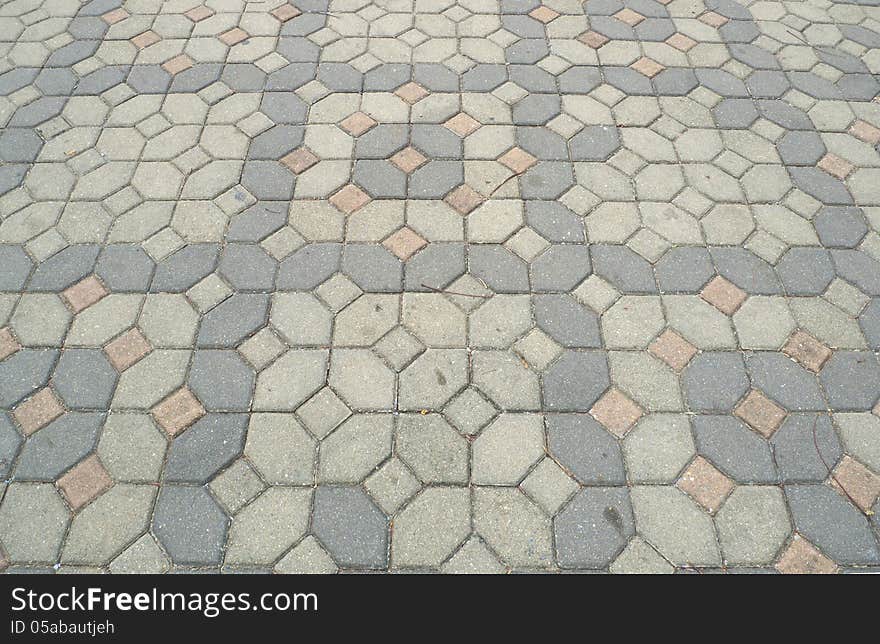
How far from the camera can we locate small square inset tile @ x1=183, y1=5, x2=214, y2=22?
17.0 feet

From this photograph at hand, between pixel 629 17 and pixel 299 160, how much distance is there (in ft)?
10.1

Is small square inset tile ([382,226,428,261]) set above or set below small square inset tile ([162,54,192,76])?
below

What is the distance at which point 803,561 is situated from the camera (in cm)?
268

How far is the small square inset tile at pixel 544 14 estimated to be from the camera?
5223mm

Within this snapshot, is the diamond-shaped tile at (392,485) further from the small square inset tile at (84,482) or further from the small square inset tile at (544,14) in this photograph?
the small square inset tile at (544,14)

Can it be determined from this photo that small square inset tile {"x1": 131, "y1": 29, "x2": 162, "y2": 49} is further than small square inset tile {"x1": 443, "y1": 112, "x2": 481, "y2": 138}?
Yes

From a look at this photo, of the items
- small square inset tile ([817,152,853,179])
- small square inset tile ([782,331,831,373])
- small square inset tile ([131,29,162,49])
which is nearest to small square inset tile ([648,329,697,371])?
small square inset tile ([782,331,831,373])

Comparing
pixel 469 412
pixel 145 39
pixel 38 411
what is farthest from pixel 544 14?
pixel 38 411

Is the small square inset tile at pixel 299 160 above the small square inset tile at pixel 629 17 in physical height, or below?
below

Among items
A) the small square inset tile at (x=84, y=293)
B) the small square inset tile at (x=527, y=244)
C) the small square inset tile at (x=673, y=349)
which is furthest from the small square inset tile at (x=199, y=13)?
the small square inset tile at (x=673, y=349)

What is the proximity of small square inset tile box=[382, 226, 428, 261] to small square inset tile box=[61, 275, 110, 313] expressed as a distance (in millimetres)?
1579

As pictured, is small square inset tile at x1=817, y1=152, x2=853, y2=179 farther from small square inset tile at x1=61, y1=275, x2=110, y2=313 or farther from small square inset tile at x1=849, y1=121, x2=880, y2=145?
small square inset tile at x1=61, y1=275, x2=110, y2=313

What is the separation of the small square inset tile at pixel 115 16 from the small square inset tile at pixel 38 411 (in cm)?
349
